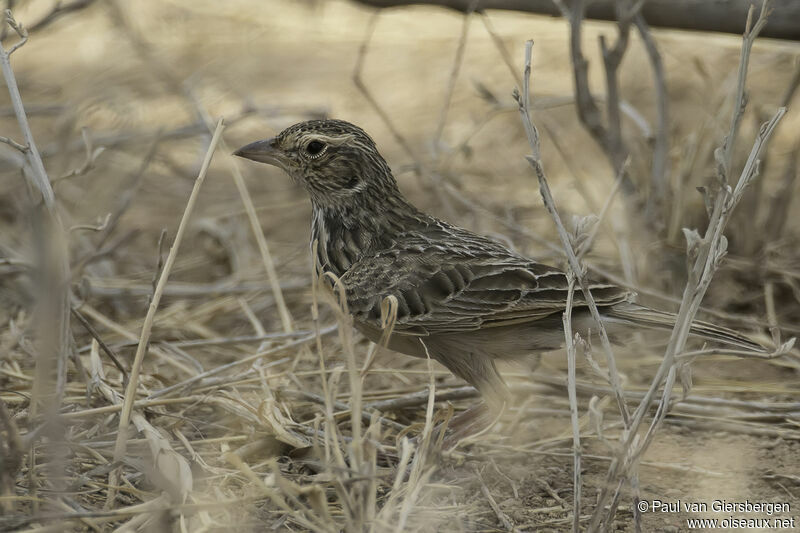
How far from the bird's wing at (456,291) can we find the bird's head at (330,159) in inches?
15.6

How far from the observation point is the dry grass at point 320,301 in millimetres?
3053

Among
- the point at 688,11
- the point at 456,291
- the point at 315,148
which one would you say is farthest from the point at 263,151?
the point at 688,11

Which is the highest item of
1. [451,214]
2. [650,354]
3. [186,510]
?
[186,510]

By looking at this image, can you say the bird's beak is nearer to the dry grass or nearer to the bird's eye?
the bird's eye

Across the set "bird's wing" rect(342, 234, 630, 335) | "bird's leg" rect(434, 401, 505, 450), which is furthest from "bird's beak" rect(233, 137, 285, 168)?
"bird's leg" rect(434, 401, 505, 450)

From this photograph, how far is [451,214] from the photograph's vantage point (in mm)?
5750

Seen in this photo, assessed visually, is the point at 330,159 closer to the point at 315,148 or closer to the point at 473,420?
the point at 315,148

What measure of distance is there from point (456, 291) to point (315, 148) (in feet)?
3.02

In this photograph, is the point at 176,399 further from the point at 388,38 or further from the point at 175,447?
the point at 388,38

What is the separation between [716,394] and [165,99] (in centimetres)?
601

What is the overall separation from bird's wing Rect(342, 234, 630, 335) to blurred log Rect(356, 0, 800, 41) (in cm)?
190

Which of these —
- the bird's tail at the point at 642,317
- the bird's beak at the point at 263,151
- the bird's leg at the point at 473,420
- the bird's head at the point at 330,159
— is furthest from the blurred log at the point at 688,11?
the bird's leg at the point at 473,420

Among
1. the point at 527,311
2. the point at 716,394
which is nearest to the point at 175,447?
the point at 527,311

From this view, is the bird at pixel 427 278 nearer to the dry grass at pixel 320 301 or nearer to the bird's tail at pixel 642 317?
the bird's tail at pixel 642 317
